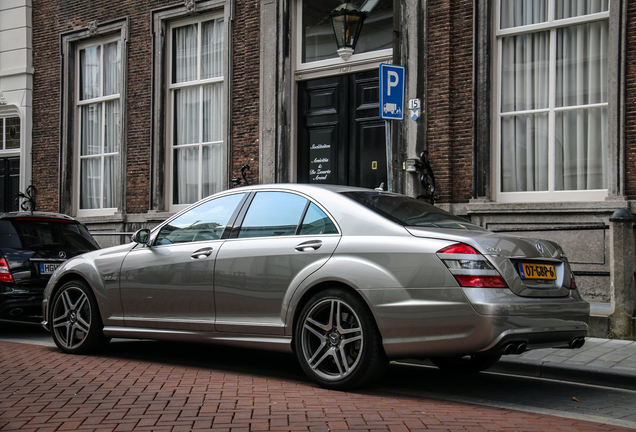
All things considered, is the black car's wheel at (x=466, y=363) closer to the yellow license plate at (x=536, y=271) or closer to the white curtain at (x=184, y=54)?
the yellow license plate at (x=536, y=271)

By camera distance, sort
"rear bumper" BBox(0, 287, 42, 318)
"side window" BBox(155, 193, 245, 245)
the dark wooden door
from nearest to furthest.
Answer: "side window" BBox(155, 193, 245, 245) → "rear bumper" BBox(0, 287, 42, 318) → the dark wooden door

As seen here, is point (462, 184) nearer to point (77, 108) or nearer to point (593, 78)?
point (593, 78)

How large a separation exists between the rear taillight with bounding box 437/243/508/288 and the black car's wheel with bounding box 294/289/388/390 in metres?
0.68

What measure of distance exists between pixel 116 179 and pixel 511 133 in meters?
9.21

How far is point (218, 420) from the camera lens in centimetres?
427

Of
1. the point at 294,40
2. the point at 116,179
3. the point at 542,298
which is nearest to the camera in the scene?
the point at 542,298

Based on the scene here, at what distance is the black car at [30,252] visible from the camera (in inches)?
332

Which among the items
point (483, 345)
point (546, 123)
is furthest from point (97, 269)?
point (546, 123)

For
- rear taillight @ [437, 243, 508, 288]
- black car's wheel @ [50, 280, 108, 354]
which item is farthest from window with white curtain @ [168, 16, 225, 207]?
rear taillight @ [437, 243, 508, 288]

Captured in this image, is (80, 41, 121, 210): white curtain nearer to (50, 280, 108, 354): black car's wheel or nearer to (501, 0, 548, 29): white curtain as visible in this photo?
(501, 0, 548, 29): white curtain

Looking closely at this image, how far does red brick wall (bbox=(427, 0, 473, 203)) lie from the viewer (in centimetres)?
1117

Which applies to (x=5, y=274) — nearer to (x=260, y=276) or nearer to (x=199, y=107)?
(x=260, y=276)

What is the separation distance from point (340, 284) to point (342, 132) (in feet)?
26.5

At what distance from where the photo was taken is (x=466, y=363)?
614 centimetres
